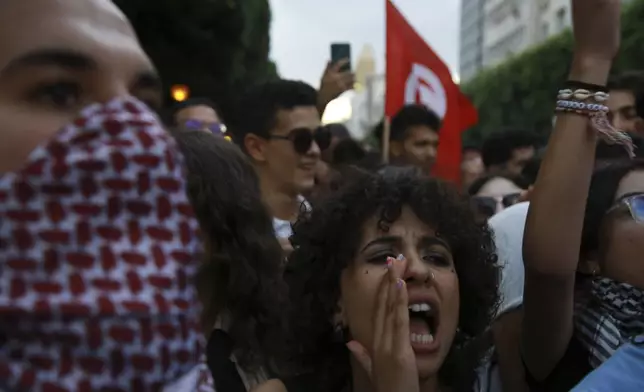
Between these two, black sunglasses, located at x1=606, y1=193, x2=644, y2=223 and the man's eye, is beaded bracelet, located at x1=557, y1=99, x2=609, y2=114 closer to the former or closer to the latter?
black sunglasses, located at x1=606, y1=193, x2=644, y2=223

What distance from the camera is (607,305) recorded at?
2.12 meters

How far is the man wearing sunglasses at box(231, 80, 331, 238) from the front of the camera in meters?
4.30

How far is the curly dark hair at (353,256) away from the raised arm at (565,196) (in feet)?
0.90

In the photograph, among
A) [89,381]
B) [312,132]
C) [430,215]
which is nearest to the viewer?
[89,381]

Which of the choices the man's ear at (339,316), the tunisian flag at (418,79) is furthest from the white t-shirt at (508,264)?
the tunisian flag at (418,79)

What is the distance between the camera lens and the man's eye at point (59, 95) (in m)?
1.14

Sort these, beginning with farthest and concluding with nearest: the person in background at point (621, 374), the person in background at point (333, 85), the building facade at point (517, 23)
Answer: the building facade at point (517, 23)
the person in background at point (333, 85)
the person in background at point (621, 374)

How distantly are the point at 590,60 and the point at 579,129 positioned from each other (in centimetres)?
17

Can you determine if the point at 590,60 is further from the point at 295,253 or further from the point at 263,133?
the point at 263,133

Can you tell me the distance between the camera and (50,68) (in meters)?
1.16

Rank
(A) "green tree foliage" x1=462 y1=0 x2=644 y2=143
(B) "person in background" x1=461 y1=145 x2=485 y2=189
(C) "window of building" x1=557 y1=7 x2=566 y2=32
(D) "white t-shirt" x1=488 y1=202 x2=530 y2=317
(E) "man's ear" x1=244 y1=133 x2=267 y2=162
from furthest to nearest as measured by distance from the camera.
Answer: (C) "window of building" x1=557 y1=7 x2=566 y2=32, (A) "green tree foliage" x1=462 y1=0 x2=644 y2=143, (B) "person in background" x1=461 y1=145 x2=485 y2=189, (E) "man's ear" x1=244 y1=133 x2=267 y2=162, (D) "white t-shirt" x1=488 y1=202 x2=530 y2=317

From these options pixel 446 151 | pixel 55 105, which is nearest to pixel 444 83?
pixel 446 151

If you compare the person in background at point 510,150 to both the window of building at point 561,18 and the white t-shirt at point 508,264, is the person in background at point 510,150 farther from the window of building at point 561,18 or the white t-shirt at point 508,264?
the window of building at point 561,18

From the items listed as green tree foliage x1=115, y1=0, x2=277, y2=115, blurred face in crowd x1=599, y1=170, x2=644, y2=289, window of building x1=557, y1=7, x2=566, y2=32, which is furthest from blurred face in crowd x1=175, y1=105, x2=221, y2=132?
window of building x1=557, y1=7, x2=566, y2=32
